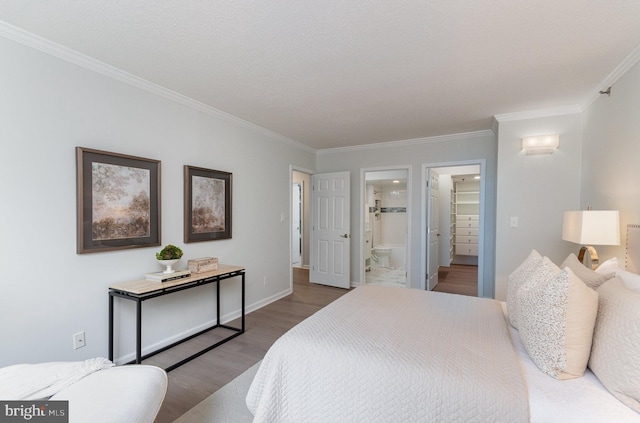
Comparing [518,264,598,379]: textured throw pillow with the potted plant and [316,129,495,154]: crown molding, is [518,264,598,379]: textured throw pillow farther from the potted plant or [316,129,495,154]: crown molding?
[316,129,495,154]: crown molding

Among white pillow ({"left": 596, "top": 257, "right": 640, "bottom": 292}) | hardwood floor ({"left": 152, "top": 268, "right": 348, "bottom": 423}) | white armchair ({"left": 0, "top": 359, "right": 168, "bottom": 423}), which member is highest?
white pillow ({"left": 596, "top": 257, "right": 640, "bottom": 292})

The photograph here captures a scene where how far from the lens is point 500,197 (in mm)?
3436

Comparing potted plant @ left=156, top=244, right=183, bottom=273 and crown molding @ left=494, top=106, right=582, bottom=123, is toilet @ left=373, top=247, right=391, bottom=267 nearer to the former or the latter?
crown molding @ left=494, top=106, right=582, bottom=123

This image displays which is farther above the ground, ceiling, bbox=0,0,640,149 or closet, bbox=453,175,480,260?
ceiling, bbox=0,0,640,149

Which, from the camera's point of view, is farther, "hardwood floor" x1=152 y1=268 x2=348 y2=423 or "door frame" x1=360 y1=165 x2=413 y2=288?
"door frame" x1=360 y1=165 x2=413 y2=288

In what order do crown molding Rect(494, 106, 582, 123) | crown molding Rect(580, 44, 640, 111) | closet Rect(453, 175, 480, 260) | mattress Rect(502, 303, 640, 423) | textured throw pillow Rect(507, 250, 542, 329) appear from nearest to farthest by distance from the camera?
mattress Rect(502, 303, 640, 423) < textured throw pillow Rect(507, 250, 542, 329) < crown molding Rect(580, 44, 640, 111) < crown molding Rect(494, 106, 582, 123) < closet Rect(453, 175, 480, 260)

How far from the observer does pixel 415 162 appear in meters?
4.61

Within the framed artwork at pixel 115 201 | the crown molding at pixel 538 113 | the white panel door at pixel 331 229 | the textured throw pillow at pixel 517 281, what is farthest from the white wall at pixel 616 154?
the framed artwork at pixel 115 201

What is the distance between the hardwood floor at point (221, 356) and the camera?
2.07 m

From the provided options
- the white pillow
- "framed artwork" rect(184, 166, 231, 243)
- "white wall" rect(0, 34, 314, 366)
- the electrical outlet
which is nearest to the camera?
the white pillow

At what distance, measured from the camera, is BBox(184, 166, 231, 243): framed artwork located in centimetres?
301

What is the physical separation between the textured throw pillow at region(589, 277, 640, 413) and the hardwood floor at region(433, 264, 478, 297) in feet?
12.5

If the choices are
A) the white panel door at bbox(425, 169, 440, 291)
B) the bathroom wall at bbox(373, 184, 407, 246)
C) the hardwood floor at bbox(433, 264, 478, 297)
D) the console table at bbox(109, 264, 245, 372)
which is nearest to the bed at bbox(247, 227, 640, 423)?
the console table at bbox(109, 264, 245, 372)

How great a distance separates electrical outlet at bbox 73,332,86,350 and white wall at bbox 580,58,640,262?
415 cm
